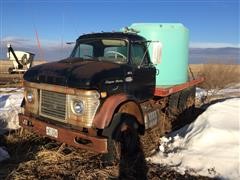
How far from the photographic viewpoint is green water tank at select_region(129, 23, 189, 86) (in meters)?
9.34

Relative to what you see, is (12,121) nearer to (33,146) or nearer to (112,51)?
(33,146)

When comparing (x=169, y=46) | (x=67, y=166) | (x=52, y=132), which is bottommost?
(x=67, y=166)

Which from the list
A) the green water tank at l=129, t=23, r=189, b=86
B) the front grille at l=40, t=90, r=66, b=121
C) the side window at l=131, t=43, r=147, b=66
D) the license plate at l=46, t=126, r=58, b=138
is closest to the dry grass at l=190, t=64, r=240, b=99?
the green water tank at l=129, t=23, r=189, b=86

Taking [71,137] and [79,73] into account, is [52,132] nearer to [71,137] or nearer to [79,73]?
[71,137]

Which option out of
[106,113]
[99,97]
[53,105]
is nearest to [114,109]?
[106,113]

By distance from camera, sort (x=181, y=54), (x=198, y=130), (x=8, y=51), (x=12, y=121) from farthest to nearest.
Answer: (x=8, y=51) < (x=181, y=54) < (x=12, y=121) < (x=198, y=130)

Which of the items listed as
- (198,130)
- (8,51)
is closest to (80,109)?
(198,130)

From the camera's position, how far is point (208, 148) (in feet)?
21.8

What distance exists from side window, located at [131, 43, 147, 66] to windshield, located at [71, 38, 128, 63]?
19 centimetres

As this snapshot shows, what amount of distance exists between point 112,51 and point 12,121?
304cm

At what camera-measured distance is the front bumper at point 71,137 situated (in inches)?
230

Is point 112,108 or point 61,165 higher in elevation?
point 112,108

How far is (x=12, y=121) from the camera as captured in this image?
8.54 m

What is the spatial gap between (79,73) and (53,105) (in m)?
0.82
